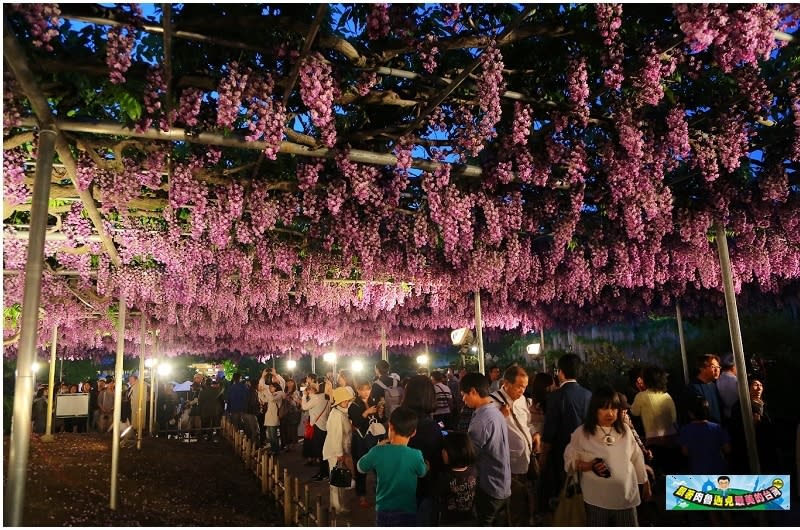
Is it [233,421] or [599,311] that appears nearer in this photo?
[233,421]

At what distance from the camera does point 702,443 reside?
17.4 ft

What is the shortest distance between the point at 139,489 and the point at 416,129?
6.37 metres

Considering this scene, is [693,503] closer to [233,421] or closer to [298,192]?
[298,192]

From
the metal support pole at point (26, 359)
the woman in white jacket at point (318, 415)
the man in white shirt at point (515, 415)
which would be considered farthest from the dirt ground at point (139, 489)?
the man in white shirt at point (515, 415)

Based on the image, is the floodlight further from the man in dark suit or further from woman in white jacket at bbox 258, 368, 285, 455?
the man in dark suit

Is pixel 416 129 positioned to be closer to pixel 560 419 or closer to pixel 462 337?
pixel 560 419

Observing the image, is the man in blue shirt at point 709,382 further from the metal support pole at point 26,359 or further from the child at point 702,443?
the metal support pole at point 26,359

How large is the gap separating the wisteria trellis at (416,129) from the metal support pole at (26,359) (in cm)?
70

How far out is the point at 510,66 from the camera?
4.70 meters

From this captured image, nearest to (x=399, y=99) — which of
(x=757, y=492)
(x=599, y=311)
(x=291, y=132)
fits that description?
(x=291, y=132)

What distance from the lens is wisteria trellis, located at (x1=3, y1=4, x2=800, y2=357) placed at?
384 centimetres

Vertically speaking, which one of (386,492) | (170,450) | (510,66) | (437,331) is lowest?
(170,450)

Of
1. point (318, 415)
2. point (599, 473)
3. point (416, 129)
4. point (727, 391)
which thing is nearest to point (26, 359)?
point (416, 129)

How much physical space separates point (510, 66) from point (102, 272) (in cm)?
748
